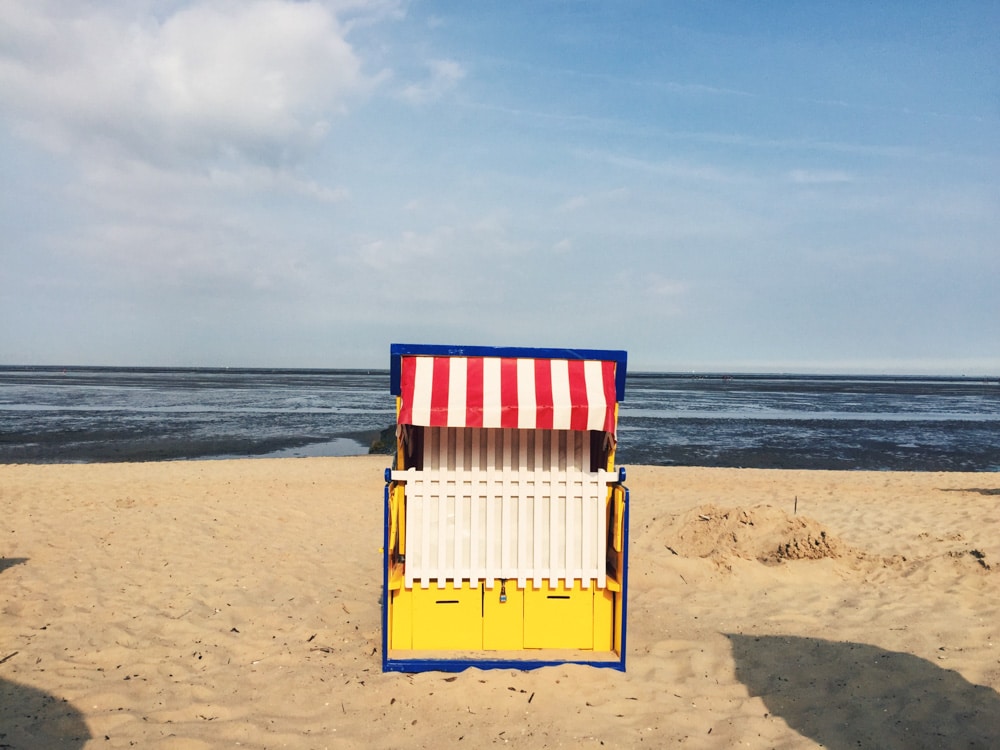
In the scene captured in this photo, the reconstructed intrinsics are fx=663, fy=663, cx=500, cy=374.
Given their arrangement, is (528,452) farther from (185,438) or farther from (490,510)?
(185,438)

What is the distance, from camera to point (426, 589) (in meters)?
5.55

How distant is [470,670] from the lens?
5.34 m

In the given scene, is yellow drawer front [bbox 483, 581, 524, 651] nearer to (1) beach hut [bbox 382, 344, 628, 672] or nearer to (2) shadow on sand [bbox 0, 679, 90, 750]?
(1) beach hut [bbox 382, 344, 628, 672]

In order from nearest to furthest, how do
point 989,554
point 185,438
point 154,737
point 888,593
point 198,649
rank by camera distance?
1. point 154,737
2. point 198,649
3. point 888,593
4. point 989,554
5. point 185,438

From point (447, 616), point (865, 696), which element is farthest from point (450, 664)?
point (865, 696)

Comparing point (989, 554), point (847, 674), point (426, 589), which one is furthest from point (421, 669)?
point (989, 554)

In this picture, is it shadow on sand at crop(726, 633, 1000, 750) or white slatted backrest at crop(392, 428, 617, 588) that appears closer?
shadow on sand at crop(726, 633, 1000, 750)

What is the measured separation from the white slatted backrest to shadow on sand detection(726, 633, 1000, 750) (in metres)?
1.68

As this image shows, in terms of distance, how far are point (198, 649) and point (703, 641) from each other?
4707 millimetres

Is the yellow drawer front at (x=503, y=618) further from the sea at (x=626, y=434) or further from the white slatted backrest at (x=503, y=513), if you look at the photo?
the sea at (x=626, y=434)

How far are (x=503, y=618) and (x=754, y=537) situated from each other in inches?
202

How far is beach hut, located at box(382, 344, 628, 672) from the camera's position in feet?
17.7

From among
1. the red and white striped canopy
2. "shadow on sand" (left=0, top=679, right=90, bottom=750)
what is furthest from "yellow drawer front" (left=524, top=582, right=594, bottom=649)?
"shadow on sand" (left=0, top=679, right=90, bottom=750)

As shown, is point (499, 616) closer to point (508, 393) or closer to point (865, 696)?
point (508, 393)
